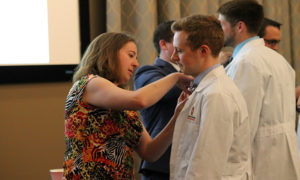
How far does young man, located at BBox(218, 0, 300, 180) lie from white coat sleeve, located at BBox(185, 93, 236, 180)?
0.52 metres

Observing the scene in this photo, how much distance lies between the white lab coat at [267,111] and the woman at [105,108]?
1.53 ft

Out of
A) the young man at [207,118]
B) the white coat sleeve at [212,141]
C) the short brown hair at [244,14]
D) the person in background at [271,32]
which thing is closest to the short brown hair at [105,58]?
the young man at [207,118]

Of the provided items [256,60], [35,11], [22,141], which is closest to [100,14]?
[35,11]

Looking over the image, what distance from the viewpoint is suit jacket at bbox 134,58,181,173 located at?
208cm

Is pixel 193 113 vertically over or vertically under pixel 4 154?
over

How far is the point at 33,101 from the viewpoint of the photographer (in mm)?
2891

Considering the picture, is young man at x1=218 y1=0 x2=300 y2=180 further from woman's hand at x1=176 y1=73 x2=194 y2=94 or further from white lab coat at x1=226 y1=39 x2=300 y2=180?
woman's hand at x1=176 y1=73 x2=194 y2=94

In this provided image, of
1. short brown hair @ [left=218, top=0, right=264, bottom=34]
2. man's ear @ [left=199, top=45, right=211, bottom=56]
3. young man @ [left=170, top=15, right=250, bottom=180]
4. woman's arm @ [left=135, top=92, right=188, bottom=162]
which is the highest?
short brown hair @ [left=218, top=0, right=264, bottom=34]

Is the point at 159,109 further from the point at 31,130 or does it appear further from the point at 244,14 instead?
the point at 31,130

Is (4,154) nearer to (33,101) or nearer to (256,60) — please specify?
(33,101)

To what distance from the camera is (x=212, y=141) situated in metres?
1.51

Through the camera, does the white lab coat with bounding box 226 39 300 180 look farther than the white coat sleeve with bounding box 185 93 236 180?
Yes

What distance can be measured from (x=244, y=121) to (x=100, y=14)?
1.91m

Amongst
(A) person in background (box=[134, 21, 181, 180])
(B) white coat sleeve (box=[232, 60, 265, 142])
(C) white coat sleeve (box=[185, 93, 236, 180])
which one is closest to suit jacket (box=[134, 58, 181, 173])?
(A) person in background (box=[134, 21, 181, 180])
